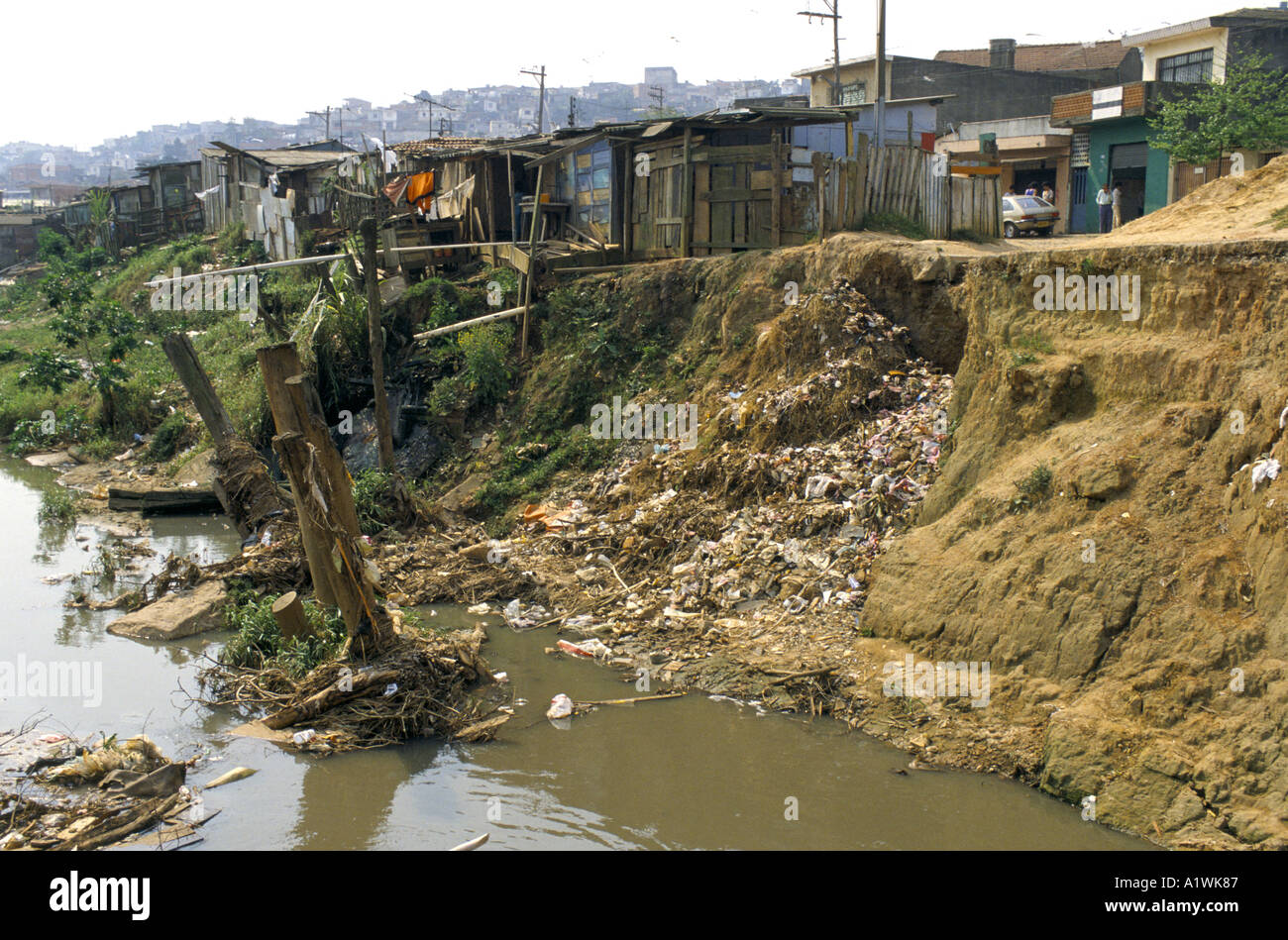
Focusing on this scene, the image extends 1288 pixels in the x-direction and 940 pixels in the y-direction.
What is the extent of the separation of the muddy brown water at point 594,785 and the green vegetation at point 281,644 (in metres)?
0.55

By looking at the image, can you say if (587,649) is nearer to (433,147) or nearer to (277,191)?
(433,147)

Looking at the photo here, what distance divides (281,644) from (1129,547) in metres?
7.41

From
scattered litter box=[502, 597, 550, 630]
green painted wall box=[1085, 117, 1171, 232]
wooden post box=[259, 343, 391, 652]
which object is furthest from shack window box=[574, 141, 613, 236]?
green painted wall box=[1085, 117, 1171, 232]

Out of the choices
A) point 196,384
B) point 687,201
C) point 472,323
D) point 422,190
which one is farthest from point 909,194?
point 422,190

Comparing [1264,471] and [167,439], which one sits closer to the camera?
[1264,471]

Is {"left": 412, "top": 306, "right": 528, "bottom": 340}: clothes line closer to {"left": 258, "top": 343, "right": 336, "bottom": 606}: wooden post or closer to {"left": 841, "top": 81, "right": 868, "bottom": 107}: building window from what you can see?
{"left": 258, "top": 343, "right": 336, "bottom": 606}: wooden post

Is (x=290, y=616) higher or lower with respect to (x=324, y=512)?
lower

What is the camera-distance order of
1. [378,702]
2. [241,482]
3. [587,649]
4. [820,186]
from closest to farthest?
[378,702]
[587,649]
[241,482]
[820,186]

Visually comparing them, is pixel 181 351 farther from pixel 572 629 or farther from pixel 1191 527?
pixel 1191 527

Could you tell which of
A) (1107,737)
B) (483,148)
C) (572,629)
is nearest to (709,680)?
(572,629)

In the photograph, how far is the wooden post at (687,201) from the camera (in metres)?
14.7

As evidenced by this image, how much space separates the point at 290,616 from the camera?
8.51m

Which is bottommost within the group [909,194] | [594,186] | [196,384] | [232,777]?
[232,777]

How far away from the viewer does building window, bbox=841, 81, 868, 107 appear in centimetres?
3541
